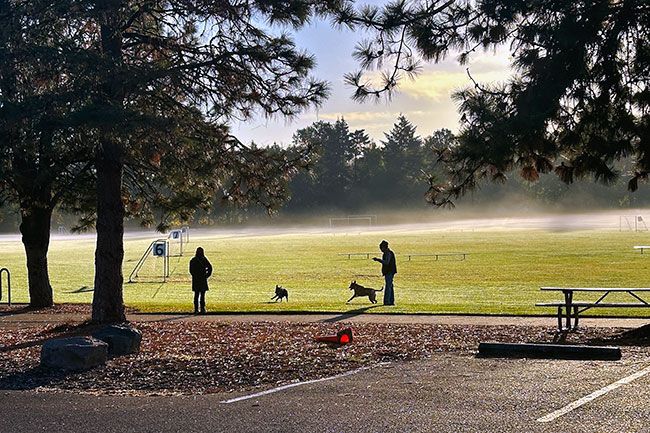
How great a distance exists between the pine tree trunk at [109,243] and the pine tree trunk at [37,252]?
6727 mm

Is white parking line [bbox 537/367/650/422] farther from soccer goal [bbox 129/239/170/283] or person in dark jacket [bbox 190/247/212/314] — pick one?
soccer goal [bbox 129/239/170/283]

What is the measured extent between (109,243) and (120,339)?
520cm

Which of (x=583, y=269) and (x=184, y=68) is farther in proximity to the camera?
(x=583, y=269)

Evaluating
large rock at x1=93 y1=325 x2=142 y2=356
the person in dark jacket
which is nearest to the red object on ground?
large rock at x1=93 y1=325 x2=142 y2=356

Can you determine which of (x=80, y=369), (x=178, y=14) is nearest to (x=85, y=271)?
(x=178, y=14)

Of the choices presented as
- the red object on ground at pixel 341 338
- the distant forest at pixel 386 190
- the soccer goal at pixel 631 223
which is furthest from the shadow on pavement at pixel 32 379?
the distant forest at pixel 386 190

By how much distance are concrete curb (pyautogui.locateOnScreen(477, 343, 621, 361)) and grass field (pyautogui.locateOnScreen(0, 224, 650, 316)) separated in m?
8.92

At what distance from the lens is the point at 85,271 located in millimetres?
55094

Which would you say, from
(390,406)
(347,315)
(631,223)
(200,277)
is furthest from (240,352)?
(631,223)

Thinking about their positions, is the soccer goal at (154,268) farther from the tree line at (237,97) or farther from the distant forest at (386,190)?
the distant forest at (386,190)

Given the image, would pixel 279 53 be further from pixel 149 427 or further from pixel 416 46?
pixel 149 427

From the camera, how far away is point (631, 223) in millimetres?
113062

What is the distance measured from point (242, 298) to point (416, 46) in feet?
66.3

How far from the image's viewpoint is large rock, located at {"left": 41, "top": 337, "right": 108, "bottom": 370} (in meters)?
13.1
